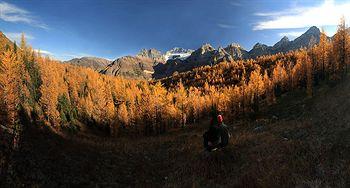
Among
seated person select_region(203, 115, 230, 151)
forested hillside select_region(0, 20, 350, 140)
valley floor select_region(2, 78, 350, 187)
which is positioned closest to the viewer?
valley floor select_region(2, 78, 350, 187)

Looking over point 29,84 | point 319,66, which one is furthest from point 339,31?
point 29,84

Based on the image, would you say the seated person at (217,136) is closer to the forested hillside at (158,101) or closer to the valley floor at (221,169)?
the valley floor at (221,169)

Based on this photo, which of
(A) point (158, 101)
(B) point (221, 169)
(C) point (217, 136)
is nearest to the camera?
(C) point (217, 136)

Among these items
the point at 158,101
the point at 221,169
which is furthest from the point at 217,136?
the point at 158,101

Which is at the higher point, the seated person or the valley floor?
the seated person

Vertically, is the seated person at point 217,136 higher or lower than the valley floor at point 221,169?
higher

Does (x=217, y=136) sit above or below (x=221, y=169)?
above

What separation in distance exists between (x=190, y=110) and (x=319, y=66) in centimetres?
5070

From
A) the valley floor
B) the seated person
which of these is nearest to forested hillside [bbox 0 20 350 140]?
the valley floor

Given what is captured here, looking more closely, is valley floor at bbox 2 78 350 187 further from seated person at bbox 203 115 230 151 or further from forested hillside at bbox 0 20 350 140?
forested hillside at bbox 0 20 350 140

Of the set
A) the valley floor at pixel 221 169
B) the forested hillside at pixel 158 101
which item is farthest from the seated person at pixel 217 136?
the forested hillside at pixel 158 101

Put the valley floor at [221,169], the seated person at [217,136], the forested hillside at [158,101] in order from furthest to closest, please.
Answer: the forested hillside at [158,101] → the seated person at [217,136] → the valley floor at [221,169]

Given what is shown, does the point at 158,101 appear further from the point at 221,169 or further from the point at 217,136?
the point at 217,136

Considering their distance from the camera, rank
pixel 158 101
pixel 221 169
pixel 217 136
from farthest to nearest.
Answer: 1. pixel 158 101
2. pixel 221 169
3. pixel 217 136
